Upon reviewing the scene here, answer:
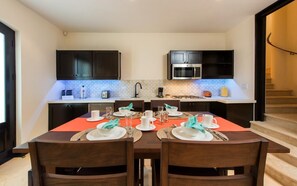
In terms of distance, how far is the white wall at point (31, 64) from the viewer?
2.59 meters

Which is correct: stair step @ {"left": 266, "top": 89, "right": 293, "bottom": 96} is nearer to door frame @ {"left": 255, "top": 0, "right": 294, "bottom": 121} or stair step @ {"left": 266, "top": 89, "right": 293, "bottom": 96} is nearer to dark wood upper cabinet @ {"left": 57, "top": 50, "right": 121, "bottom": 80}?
door frame @ {"left": 255, "top": 0, "right": 294, "bottom": 121}

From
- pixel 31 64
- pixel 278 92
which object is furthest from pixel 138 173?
pixel 278 92

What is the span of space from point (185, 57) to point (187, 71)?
323 mm

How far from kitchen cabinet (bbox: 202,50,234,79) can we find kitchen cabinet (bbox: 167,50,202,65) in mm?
175

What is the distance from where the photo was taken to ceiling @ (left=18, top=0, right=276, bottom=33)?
103 inches

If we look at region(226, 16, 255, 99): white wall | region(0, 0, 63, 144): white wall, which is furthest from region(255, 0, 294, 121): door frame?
region(0, 0, 63, 144): white wall

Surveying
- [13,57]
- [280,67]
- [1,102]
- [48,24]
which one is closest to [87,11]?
[48,24]

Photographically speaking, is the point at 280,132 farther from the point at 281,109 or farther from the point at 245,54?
the point at 245,54

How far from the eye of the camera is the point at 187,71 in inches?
148

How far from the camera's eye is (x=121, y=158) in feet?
2.45

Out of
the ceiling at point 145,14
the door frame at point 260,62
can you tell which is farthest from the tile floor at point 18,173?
the ceiling at point 145,14

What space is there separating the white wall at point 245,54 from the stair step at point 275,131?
0.57 metres

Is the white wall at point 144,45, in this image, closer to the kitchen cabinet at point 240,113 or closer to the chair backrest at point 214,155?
the kitchen cabinet at point 240,113

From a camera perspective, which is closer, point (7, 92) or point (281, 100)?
point (7, 92)
